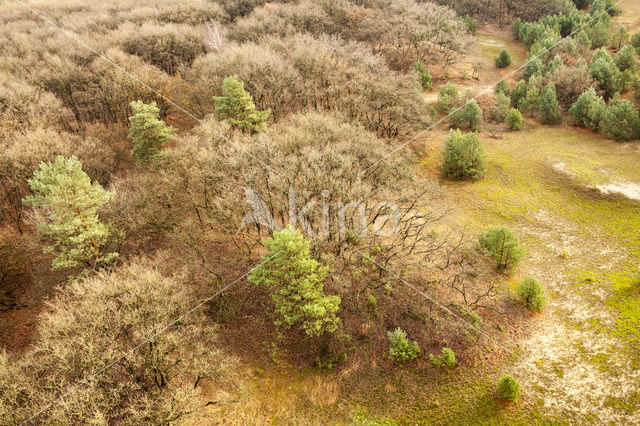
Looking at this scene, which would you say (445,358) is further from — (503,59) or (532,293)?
(503,59)

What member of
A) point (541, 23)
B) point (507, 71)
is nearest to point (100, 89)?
point (507, 71)

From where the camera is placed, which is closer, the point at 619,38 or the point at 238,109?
the point at 238,109

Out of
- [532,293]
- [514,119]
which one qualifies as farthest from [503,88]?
[532,293]

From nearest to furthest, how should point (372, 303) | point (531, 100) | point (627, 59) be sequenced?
point (372, 303) < point (627, 59) < point (531, 100)

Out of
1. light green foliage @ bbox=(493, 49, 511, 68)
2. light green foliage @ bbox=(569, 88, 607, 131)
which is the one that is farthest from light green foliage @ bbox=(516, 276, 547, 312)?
light green foliage @ bbox=(493, 49, 511, 68)

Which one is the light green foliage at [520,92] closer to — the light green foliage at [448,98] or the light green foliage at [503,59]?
the light green foliage at [448,98]
